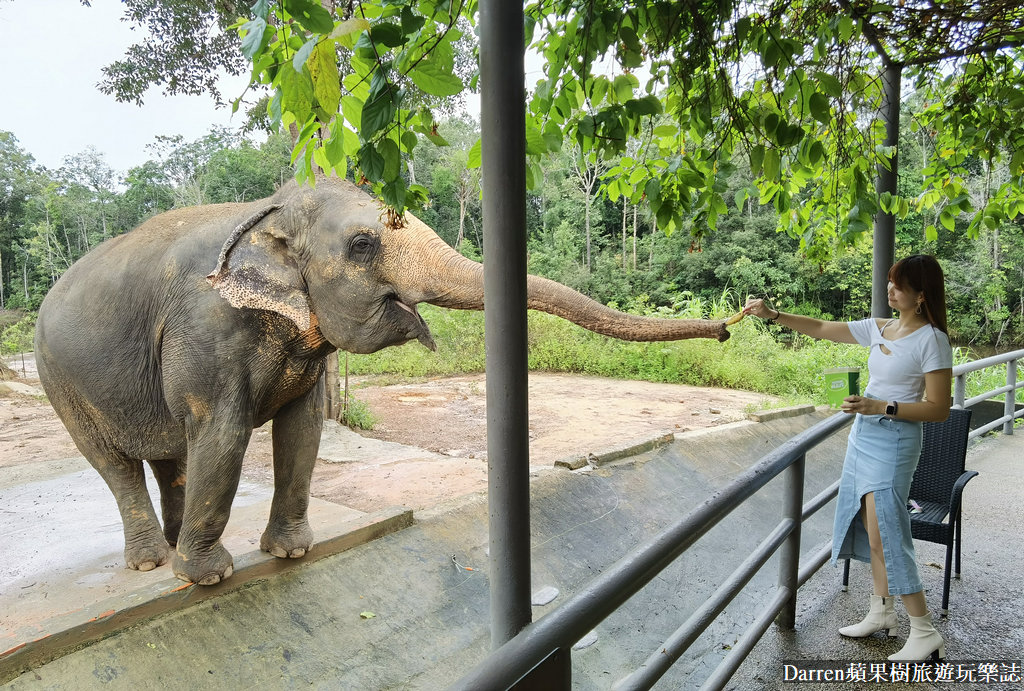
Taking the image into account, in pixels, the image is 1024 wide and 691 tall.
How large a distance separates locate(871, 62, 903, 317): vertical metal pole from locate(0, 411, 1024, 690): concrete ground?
132 centimetres

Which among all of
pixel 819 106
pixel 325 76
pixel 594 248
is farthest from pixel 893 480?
pixel 594 248

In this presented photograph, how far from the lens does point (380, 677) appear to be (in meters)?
3.02

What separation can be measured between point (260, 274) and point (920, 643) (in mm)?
2801

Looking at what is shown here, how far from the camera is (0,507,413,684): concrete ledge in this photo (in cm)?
243

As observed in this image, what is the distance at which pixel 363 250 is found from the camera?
281 centimetres

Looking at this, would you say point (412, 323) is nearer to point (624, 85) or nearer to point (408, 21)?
point (624, 85)

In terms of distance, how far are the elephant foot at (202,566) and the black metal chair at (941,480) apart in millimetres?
2717

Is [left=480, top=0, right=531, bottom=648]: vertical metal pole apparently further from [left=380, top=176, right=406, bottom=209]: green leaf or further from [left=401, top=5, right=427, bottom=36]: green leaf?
[left=380, top=176, right=406, bottom=209]: green leaf

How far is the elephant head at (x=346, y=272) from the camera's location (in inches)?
109

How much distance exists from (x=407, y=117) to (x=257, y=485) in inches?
171

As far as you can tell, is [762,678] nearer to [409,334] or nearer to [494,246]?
[409,334]

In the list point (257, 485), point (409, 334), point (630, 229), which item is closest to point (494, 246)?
point (409, 334)

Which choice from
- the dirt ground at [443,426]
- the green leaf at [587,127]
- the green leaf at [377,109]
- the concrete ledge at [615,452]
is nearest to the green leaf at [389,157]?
the green leaf at [377,109]

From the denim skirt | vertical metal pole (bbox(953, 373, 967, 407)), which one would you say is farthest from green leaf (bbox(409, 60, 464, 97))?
vertical metal pole (bbox(953, 373, 967, 407))
